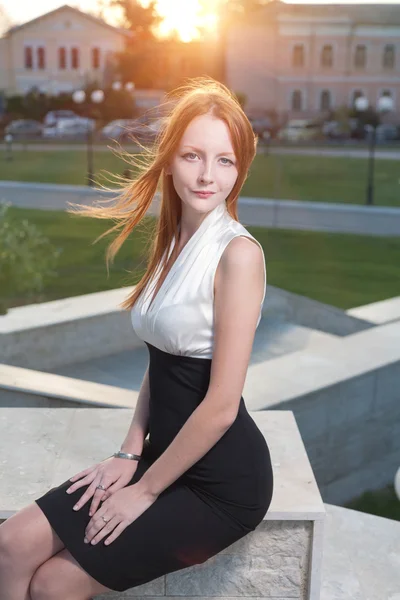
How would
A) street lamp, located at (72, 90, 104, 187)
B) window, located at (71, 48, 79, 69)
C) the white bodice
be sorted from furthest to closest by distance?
window, located at (71, 48, 79, 69), street lamp, located at (72, 90, 104, 187), the white bodice

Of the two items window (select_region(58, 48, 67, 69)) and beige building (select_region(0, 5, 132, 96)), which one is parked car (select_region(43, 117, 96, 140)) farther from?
window (select_region(58, 48, 67, 69))

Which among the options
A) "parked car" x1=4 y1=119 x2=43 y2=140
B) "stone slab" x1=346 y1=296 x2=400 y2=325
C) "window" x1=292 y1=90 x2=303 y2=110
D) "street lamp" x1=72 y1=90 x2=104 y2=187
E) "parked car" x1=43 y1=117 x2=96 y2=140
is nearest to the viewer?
"stone slab" x1=346 y1=296 x2=400 y2=325

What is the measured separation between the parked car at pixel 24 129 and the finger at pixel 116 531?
40361mm

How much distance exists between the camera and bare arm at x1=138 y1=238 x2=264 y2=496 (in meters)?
2.08

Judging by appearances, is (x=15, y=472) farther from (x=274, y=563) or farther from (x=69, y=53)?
(x=69, y=53)

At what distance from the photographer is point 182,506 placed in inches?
83.5

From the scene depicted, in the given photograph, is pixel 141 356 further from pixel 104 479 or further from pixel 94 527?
pixel 94 527

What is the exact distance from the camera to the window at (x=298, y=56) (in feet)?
180

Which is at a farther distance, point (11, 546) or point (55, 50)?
point (55, 50)

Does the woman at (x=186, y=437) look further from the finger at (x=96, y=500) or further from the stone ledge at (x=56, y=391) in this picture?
the stone ledge at (x=56, y=391)

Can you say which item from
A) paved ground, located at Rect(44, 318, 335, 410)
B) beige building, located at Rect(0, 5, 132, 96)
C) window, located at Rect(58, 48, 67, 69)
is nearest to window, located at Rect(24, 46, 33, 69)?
beige building, located at Rect(0, 5, 132, 96)

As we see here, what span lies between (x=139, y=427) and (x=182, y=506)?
42 cm

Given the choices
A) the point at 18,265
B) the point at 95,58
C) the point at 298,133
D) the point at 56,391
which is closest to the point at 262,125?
the point at 298,133

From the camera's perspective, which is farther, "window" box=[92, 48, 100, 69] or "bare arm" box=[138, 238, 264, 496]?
"window" box=[92, 48, 100, 69]
